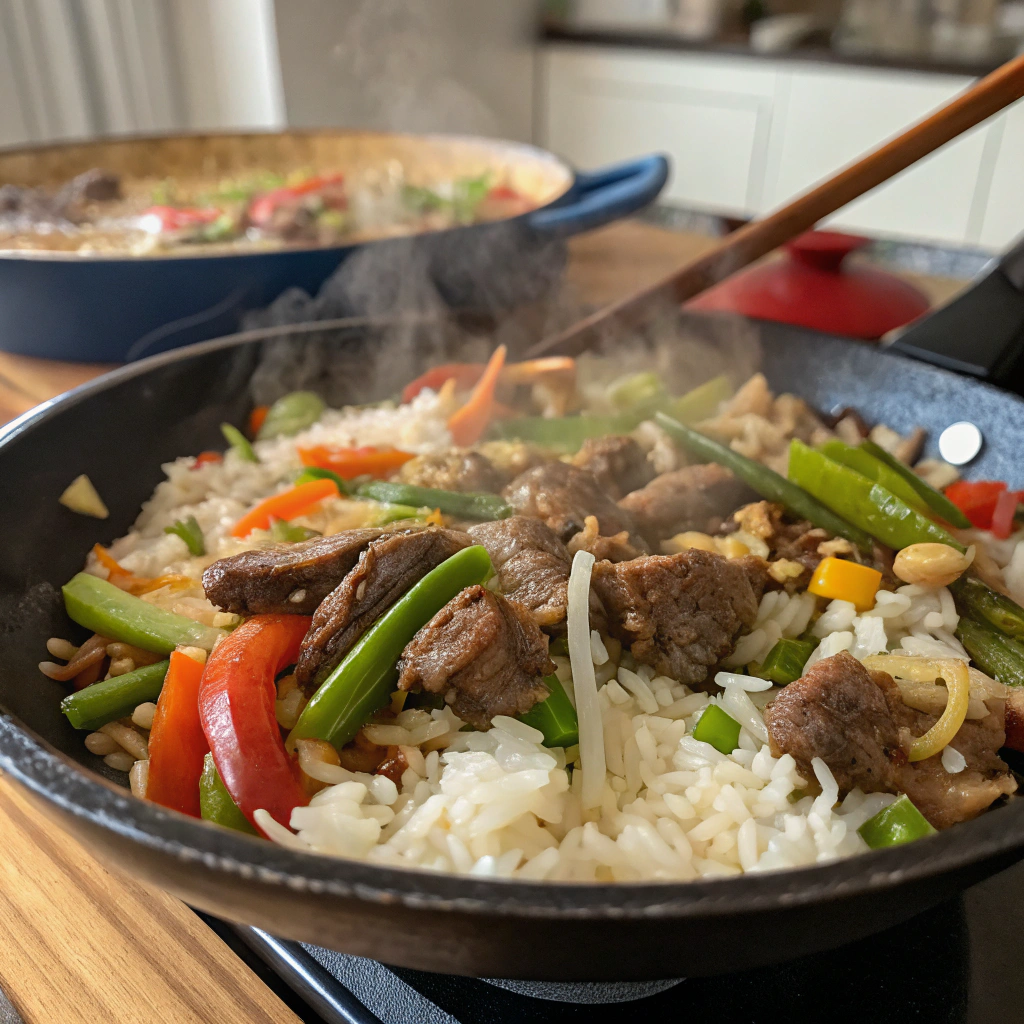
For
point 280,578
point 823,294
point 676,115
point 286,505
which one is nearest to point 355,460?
point 286,505

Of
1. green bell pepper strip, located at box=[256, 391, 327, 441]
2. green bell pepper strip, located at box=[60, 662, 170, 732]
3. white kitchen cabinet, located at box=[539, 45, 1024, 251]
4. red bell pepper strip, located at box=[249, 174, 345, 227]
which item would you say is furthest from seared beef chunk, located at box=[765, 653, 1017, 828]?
white kitchen cabinet, located at box=[539, 45, 1024, 251]

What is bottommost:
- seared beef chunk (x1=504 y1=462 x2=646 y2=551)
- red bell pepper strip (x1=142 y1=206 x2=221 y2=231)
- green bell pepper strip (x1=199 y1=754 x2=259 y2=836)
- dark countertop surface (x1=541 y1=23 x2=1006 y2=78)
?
green bell pepper strip (x1=199 y1=754 x2=259 y2=836)

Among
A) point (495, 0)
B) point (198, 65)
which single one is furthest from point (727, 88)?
point (198, 65)

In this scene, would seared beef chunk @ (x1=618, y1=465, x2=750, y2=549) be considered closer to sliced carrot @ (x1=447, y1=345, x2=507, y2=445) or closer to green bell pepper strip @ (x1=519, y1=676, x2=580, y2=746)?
sliced carrot @ (x1=447, y1=345, x2=507, y2=445)

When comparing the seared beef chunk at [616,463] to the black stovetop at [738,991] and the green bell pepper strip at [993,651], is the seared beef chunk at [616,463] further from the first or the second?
the black stovetop at [738,991]

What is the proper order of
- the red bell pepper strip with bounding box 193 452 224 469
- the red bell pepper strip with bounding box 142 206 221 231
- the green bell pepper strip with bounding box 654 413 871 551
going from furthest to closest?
1. the red bell pepper strip with bounding box 142 206 221 231
2. the red bell pepper strip with bounding box 193 452 224 469
3. the green bell pepper strip with bounding box 654 413 871 551

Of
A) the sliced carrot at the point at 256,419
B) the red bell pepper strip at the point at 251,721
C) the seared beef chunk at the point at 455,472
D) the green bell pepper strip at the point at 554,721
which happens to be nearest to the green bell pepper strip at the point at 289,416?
the sliced carrot at the point at 256,419

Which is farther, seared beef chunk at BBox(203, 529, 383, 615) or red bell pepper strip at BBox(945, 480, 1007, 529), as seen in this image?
red bell pepper strip at BBox(945, 480, 1007, 529)
